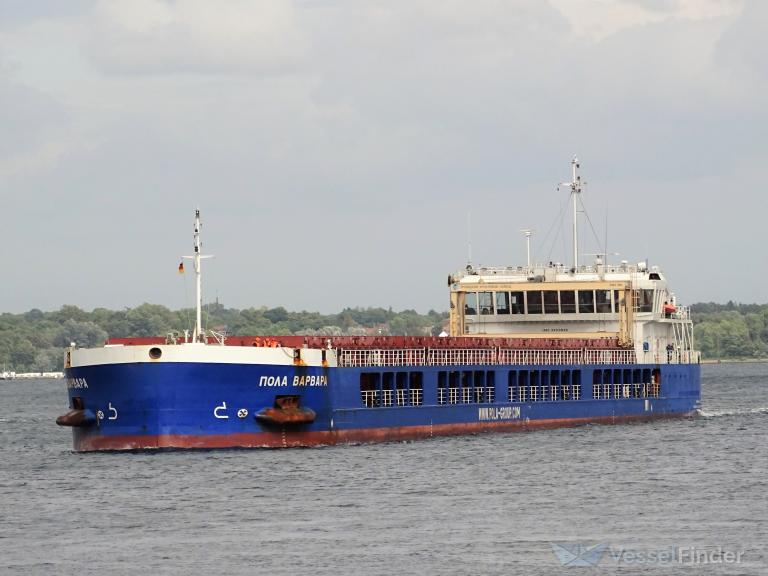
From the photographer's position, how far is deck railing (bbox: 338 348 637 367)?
6412cm

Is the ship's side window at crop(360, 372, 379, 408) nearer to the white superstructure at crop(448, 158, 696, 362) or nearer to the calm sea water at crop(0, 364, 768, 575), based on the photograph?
the calm sea water at crop(0, 364, 768, 575)

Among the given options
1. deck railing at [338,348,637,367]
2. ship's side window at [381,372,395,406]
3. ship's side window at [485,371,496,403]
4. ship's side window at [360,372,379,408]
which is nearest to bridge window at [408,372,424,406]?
deck railing at [338,348,637,367]

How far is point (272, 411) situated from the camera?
58.8 metres

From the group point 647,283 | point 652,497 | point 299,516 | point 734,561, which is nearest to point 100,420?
point 299,516

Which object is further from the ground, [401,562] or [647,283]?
[647,283]

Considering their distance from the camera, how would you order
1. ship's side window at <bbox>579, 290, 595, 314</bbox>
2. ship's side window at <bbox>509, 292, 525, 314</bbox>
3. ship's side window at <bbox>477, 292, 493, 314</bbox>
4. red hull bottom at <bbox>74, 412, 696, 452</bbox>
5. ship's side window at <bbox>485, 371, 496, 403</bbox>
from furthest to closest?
1. ship's side window at <bbox>477, 292, 493, 314</bbox>
2. ship's side window at <bbox>509, 292, 525, 314</bbox>
3. ship's side window at <bbox>579, 290, 595, 314</bbox>
4. ship's side window at <bbox>485, 371, 496, 403</bbox>
5. red hull bottom at <bbox>74, 412, 696, 452</bbox>

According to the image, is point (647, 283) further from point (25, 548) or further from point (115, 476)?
point (25, 548)

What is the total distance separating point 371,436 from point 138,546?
23.4 meters

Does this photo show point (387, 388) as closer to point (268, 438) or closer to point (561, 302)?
point (268, 438)

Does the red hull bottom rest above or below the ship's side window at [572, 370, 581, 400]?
below

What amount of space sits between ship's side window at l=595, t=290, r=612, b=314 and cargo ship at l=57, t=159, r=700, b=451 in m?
0.07

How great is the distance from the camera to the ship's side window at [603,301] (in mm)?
83812

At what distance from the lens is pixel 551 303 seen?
276ft

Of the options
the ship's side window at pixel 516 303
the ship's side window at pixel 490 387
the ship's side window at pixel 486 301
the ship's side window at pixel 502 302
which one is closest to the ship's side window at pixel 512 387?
the ship's side window at pixel 490 387
